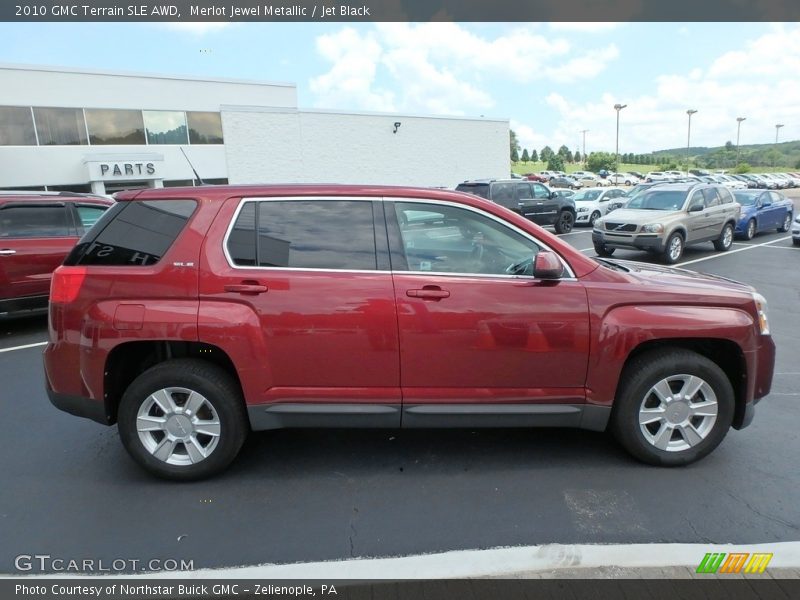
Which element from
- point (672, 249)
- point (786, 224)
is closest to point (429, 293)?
point (672, 249)

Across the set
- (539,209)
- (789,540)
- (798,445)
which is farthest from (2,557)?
(539,209)

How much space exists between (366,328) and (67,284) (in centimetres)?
185

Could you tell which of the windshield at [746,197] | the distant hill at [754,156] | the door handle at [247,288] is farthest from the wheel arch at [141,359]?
the distant hill at [754,156]

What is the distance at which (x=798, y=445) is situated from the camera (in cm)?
370

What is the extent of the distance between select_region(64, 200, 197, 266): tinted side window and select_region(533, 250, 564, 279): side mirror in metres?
2.14

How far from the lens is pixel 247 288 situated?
10.2 ft

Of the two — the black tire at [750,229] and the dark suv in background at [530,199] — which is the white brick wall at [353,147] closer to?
the dark suv in background at [530,199]

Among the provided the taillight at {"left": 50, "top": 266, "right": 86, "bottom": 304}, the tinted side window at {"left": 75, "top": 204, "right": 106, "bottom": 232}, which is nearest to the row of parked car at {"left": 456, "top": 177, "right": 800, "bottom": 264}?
the tinted side window at {"left": 75, "top": 204, "right": 106, "bottom": 232}

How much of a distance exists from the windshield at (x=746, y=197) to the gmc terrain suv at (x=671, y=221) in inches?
115

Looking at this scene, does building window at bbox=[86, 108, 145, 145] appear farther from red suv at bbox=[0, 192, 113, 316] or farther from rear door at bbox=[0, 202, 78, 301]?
rear door at bbox=[0, 202, 78, 301]

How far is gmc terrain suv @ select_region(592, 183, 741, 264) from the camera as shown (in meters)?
11.7

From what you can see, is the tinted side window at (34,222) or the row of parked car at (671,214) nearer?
the tinted side window at (34,222)

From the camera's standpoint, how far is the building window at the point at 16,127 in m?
23.9

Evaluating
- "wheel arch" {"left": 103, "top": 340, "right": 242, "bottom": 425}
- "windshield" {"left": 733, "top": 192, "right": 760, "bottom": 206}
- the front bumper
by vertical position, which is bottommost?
the front bumper
